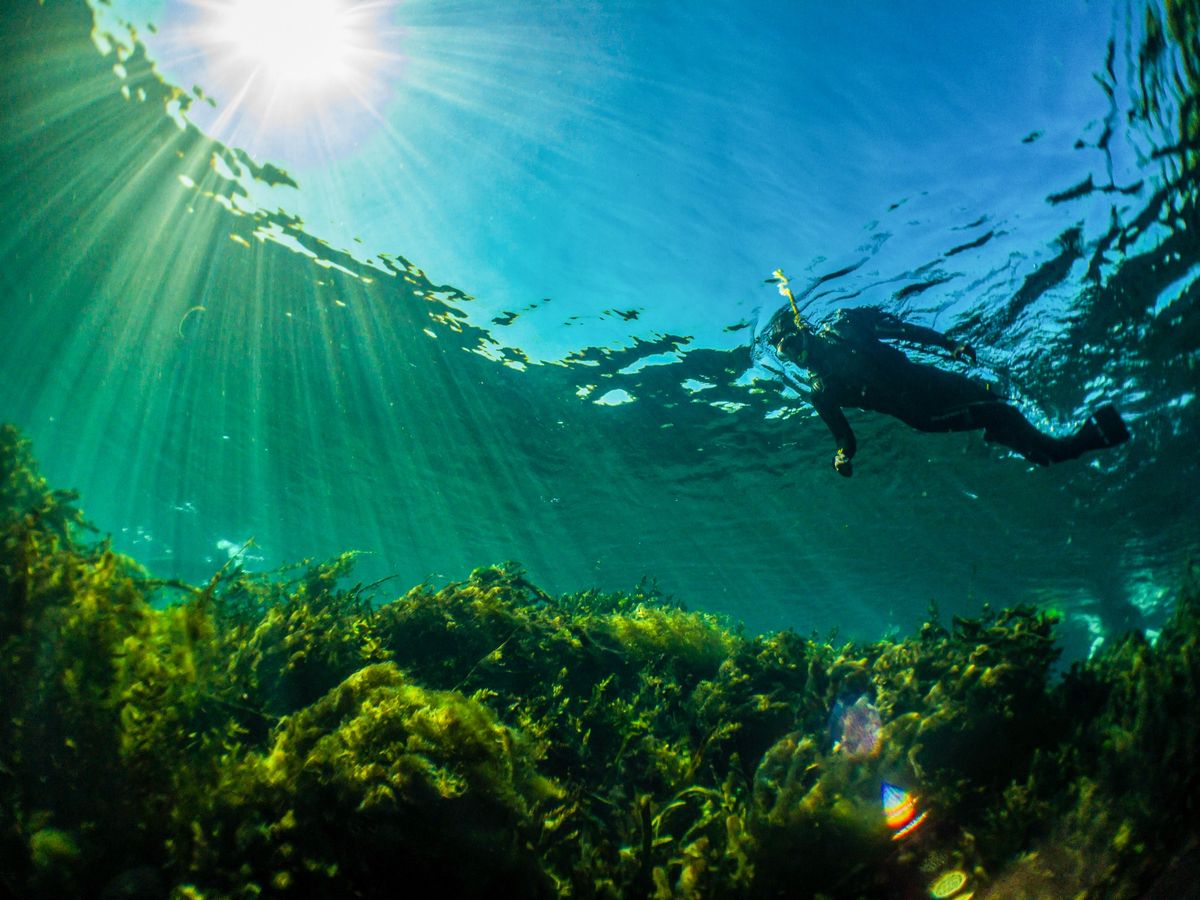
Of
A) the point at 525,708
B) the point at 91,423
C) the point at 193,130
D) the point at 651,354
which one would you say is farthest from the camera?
the point at 91,423

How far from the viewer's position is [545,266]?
10328 mm

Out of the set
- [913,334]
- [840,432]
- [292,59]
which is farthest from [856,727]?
[292,59]

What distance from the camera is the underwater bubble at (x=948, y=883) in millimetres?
3002

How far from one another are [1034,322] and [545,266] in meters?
9.83

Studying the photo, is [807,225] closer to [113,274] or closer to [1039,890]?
[1039,890]

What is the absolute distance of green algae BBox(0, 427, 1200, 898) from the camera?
255 cm

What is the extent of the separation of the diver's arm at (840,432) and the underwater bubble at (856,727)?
2.50m

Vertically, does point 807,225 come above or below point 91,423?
below

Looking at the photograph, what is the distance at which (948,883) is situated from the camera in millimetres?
3057

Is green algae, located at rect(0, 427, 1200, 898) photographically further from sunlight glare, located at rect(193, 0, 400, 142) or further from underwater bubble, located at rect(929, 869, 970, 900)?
sunlight glare, located at rect(193, 0, 400, 142)

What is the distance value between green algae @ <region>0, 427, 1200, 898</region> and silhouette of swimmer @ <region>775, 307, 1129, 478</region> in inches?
76.7

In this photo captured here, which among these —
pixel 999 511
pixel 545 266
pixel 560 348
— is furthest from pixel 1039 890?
pixel 999 511

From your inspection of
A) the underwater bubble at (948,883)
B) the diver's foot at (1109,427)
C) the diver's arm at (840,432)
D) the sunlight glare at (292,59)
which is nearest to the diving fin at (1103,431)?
the diver's foot at (1109,427)

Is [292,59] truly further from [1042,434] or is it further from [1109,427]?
[1109,427]
